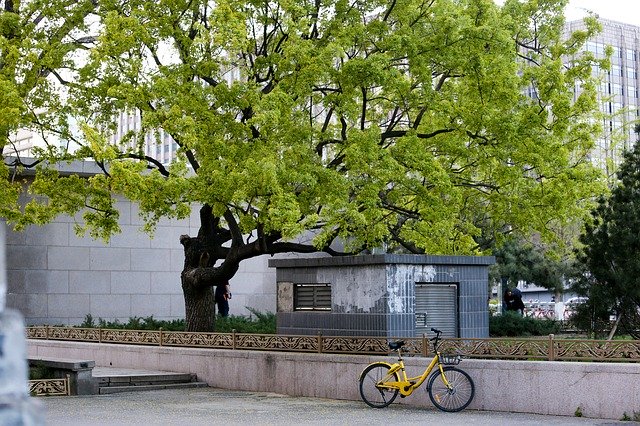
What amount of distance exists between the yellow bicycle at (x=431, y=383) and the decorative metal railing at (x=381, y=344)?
1.63ft

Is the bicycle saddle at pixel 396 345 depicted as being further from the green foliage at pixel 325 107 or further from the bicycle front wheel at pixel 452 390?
the green foliage at pixel 325 107

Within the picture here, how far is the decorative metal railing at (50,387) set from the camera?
1716 cm

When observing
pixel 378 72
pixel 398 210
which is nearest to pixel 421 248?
pixel 398 210

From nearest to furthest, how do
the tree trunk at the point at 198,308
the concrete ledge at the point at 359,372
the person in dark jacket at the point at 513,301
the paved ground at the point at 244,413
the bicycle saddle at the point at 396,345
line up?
the concrete ledge at the point at 359,372, the paved ground at the point at 244,413, the bicycle saddle at the point at 396,345, the tree trunk at the point at 198,308, the person in dark jacket at the point at 513,301

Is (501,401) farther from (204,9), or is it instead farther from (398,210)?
(204,9)

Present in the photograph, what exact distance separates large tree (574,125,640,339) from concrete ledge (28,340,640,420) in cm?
467

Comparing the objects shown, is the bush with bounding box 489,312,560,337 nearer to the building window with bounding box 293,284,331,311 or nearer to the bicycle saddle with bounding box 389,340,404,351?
the building window with bounding box 293,284,331,311

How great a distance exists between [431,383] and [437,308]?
266 centimetres

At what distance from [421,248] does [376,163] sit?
513 centimetres

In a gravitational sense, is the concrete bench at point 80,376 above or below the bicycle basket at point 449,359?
below

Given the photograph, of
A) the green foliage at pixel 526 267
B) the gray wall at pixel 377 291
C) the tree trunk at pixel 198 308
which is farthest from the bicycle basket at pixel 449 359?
the green foliage at pixel 526 267

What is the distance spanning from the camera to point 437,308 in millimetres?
16688

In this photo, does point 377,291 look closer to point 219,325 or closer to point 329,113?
point 329,113

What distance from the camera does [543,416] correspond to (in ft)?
44.3
